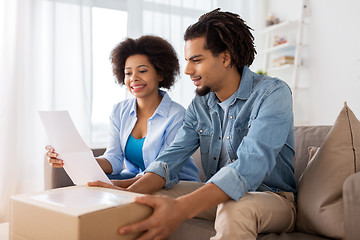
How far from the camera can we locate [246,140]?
1033 mm

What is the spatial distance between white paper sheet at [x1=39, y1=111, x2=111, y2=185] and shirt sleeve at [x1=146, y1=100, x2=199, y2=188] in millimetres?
240

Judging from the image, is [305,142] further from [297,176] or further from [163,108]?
[163,108]

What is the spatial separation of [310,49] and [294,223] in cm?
275

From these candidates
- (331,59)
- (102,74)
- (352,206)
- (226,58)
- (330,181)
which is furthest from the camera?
(331,59)

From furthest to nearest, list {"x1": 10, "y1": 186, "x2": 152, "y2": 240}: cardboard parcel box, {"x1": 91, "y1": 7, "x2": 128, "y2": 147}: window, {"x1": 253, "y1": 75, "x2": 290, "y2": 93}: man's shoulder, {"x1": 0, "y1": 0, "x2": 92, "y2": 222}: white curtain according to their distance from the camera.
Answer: {"x1": 91, "y1": 7, "x2": 128, "y2": 147}: window → {"x1": 0, "y1": 0, "x2": 92, "y2": 222}: white curtain → {"x1": 253, "y1": 75, "x2": 290, "y2": 93}: man's shoulder → {"x1": 10, "y1": 186, "x2": 152, "y2": 240}: cardboard parcel box

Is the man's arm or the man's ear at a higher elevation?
the man's ear

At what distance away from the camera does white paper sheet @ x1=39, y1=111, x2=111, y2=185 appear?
1.09m

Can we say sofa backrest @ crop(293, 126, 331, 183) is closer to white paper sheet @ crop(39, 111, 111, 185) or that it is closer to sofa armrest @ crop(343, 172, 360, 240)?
sofa armrest @ crop(343, 172, 360, 240)

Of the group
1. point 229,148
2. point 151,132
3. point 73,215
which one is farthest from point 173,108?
point 73,215

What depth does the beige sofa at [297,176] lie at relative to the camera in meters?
0.94

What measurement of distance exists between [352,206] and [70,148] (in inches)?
32.6

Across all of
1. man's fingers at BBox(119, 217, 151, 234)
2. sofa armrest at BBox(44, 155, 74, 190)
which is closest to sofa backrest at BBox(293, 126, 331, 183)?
man's fingers at BBox(119, 217, 151, 234)

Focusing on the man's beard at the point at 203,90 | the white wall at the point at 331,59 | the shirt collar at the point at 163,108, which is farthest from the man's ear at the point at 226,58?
the white wall at the point at 331,59

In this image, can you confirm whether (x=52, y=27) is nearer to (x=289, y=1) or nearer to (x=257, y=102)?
(x=257, y=102)
